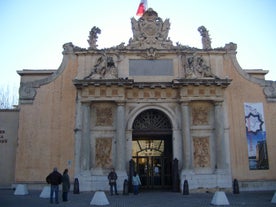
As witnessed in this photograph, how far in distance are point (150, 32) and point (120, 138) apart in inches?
307

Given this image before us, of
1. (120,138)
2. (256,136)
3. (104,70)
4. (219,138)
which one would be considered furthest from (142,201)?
(256,136)

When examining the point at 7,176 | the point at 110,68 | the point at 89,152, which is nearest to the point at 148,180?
the point at 89,152

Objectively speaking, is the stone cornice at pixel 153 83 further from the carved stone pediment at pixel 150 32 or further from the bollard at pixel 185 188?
the bollard at pixel 185 188

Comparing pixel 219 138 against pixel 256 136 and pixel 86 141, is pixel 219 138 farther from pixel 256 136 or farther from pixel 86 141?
pixel 86 141

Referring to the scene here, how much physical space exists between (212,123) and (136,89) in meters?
5.54

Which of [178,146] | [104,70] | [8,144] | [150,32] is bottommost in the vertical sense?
[178,146]

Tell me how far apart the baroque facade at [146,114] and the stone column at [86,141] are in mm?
62

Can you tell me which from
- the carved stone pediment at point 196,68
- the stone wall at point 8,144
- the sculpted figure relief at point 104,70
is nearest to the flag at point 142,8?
the sculpted figure relief at point 104,70

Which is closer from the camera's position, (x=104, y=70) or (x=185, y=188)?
(x=185, y=188)

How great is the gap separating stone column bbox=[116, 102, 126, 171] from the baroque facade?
2.5 inches

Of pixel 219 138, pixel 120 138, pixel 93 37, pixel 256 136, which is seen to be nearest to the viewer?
pixel 120 138

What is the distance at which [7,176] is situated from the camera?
66.0 feet

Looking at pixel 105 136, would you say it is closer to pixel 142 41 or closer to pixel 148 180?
pixel 148 180

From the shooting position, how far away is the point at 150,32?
2172 centimetres
